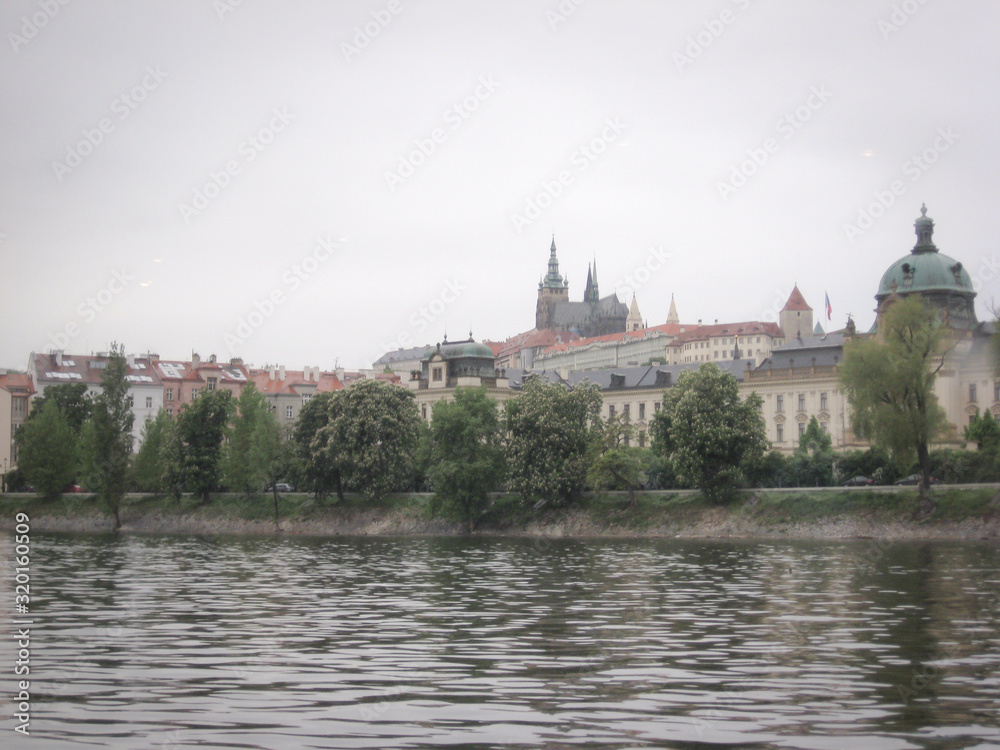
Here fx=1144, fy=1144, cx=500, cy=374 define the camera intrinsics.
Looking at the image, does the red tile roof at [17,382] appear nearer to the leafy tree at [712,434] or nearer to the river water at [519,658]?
the leafy tree at [712,434]

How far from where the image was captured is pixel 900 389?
75.1 meters

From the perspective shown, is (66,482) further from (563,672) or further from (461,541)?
(563,672)

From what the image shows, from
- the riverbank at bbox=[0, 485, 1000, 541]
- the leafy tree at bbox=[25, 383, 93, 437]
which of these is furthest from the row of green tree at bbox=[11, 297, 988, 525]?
the leafy tree at bbox=[25, 383, 93, 437]

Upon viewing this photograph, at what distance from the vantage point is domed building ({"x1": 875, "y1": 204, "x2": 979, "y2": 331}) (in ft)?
376

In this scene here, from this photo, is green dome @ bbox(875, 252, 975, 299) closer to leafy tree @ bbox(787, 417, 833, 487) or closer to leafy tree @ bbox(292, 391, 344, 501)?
leafy tree @ bbox(787, 417, 833, 487)

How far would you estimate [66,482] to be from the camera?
111m

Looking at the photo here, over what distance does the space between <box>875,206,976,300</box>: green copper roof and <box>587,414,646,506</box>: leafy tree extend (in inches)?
1611

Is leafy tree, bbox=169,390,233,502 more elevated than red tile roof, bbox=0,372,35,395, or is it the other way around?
red tile roof, bbox=0,372,35,395

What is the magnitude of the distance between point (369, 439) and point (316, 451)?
14.7 ft

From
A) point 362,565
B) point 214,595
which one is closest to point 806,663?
point 214,595

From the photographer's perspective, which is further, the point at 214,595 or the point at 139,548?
the point at 139,548

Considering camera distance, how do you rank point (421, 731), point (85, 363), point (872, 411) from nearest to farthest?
point (421, 731)
point (872, 411)
point (85, 363)

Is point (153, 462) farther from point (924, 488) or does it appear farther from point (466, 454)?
point (924, 488)

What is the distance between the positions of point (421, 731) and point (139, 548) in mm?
Answer: 56645
